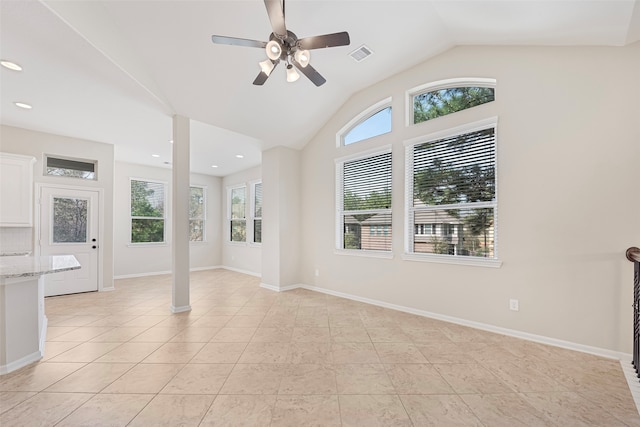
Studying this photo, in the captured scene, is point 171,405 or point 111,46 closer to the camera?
point 171,405

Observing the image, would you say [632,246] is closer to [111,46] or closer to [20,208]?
[111,46]

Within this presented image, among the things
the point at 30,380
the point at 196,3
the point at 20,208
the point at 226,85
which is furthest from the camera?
the point at 20,208

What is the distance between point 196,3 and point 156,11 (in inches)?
16.6

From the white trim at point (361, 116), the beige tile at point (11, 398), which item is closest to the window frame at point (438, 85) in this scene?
the white trim at point (361, 116)

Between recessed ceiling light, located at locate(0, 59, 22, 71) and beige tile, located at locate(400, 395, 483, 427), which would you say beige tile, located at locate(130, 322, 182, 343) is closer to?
beige tile, located at locate(400, 395, 483, 427)

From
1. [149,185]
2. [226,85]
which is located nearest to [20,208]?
[149,185]

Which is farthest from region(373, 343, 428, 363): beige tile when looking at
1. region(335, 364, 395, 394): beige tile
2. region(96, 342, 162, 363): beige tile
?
region(96, 342, 162, 363): beige tile

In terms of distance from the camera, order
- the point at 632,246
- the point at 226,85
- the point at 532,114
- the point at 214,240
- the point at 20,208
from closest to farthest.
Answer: the point at 632,246
the point at 532,114
the point at 226,85
the point at 20,208
the point at 214,240

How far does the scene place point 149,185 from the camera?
7023 millimetres

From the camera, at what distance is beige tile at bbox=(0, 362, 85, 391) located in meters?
→ 2.05

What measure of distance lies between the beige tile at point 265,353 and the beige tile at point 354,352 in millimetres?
511

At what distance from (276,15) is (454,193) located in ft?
9.56

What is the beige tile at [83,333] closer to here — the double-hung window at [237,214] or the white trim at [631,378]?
the double-hung window at [237,214]

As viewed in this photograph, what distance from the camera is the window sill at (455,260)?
3.10 metres
